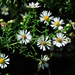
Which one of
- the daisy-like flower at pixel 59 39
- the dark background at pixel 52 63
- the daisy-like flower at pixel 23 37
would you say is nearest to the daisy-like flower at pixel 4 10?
the dark background at pixel 52 63

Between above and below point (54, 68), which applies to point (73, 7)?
above

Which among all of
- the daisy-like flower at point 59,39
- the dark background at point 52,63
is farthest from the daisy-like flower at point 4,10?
the daisy-like flower at point 59,39

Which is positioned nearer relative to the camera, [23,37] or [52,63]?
[23,37]

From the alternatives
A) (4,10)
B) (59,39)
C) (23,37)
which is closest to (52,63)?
(59,39)

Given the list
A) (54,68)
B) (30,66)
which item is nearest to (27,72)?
(30,66)

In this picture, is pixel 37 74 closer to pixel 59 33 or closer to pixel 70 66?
pixel 70 66

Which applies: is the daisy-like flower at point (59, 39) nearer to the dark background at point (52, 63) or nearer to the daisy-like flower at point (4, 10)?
the dark background at point (52, 63)

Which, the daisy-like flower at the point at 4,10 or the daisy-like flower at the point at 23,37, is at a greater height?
the daisy-like flower at the point at 4,10

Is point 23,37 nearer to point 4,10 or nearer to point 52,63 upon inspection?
point 4,10

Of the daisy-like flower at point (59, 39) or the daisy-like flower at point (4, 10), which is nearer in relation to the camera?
the daisy-like flower at point (59, 39)

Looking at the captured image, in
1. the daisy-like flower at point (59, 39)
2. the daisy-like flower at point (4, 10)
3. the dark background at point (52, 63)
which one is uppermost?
the daisy-like flower at point (4, 10)

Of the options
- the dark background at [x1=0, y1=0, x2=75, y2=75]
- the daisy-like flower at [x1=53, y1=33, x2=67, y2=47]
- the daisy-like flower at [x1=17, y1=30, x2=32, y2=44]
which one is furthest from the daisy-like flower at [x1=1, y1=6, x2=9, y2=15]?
the daisy-like flower at [x1=53, y1=33, x2=67, y2=47]
